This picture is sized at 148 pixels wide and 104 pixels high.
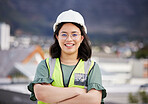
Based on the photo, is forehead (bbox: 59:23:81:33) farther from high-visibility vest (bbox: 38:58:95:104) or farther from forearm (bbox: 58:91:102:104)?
forearm (bbox: 58:91:102:104)

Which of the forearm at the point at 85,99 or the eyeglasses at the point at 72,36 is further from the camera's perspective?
the eyeglasses at the point at 72,36

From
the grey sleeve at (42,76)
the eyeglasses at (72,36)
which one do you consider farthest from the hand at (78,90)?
the eyeglasses at (72,36)

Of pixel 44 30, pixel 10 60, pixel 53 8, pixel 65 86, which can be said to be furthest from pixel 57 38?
pixel 53 8

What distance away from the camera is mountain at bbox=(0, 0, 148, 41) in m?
85.7

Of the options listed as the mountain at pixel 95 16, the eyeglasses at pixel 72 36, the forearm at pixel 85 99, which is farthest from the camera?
the mountain at pixel 95 16

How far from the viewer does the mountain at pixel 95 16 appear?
85688mm

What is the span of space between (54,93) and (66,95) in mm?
57

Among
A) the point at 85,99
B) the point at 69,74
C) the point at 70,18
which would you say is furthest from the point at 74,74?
the point at 70,18

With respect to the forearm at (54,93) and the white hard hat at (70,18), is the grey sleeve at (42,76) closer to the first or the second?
the forearm at (54,93)

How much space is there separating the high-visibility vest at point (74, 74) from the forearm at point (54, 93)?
51 millimetres

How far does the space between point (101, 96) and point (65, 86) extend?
181 millimetres

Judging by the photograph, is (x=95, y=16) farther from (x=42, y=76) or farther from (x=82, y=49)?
(x=42, y=76)

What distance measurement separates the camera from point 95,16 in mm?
94562

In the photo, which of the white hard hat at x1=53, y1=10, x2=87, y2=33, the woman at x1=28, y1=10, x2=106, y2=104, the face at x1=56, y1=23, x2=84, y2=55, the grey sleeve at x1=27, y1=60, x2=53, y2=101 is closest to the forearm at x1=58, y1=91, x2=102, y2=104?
the woman at x1=28, y1=10, x2=106, y2=104
